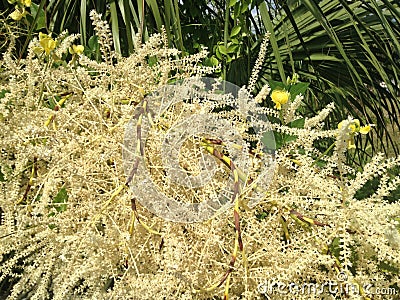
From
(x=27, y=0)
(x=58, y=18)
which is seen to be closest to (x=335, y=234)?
(x=27, y=0)

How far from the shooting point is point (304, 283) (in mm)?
504

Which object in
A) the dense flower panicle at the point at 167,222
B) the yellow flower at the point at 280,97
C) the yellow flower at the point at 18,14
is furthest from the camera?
the yellow flower at the point at 18,14

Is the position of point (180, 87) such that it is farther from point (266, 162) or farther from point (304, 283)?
point (304, 283)

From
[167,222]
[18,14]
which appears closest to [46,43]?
[18,14]

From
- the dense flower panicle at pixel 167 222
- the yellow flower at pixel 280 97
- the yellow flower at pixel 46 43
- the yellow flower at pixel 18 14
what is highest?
the yellow flower at pixel 18 14

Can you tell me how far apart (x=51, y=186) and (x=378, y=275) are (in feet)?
1.28

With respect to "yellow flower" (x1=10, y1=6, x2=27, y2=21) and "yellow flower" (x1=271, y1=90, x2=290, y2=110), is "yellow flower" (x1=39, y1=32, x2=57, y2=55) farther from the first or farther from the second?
"yellow flower" (x1=271, y1=90, x2=290, y2=110)

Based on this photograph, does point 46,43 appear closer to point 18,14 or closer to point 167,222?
point 18,14

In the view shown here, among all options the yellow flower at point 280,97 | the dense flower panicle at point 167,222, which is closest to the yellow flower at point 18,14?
the dense flower panicle at point 167,222

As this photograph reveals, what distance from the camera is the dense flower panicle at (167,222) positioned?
467 mm

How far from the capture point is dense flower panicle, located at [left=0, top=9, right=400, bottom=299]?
1.53 ft

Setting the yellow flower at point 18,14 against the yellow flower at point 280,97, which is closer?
the yellow flower at point 280,97

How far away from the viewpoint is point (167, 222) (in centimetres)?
51

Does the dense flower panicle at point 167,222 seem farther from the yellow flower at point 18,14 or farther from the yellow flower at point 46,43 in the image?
the yellow flower at point 18,14
